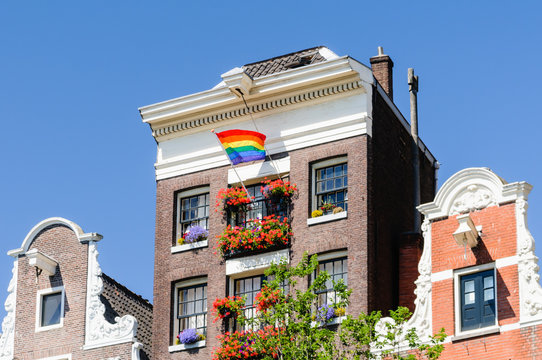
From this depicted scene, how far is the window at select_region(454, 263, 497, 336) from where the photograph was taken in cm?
3984

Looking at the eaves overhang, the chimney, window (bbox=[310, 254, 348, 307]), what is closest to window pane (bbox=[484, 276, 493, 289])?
window (bbox=[310, 254, 348, 307])

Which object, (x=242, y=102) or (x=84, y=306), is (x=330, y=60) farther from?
(x=84, y=306)

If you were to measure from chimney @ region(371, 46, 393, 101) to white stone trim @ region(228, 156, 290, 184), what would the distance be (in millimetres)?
5494

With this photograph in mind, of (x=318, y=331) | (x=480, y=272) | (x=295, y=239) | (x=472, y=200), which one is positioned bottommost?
(x=318, y=331)

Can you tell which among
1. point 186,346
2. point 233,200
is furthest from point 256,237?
point 186,346

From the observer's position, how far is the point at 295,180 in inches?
1772

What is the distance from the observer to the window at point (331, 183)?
4431 centimetres

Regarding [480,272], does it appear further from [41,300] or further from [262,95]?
[41,300]

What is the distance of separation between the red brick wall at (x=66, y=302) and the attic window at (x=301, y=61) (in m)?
8.69

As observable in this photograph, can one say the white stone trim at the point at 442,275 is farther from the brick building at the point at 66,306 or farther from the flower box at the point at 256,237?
the brick building at the point at 66,306

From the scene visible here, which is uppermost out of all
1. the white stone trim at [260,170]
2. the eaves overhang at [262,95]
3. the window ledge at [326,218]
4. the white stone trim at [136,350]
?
the eaves overhang at [262,95]

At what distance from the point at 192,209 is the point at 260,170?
8.38 ft

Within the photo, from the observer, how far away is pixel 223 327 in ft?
145

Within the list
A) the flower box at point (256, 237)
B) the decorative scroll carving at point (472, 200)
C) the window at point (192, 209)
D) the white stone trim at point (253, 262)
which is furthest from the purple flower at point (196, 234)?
the decorative scroll carving at point (472, 200)
